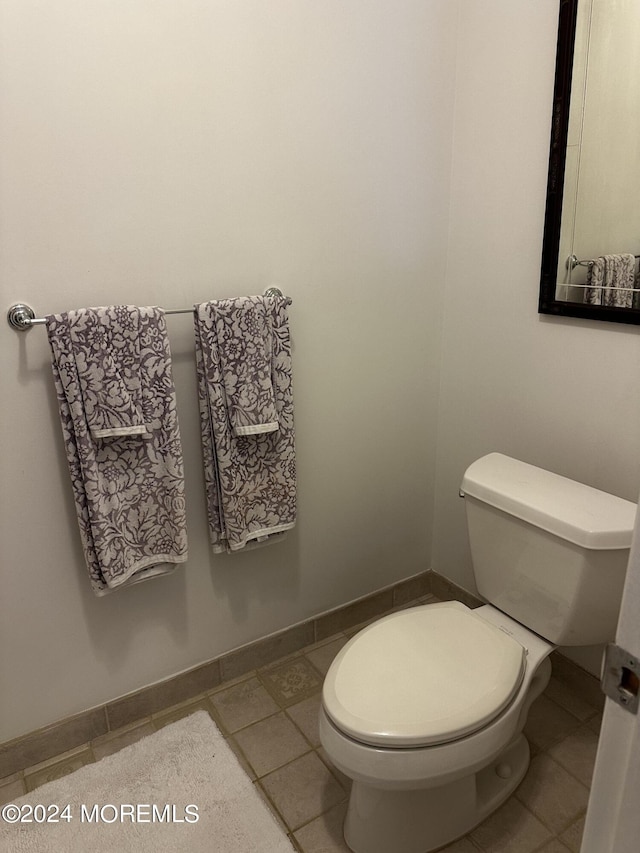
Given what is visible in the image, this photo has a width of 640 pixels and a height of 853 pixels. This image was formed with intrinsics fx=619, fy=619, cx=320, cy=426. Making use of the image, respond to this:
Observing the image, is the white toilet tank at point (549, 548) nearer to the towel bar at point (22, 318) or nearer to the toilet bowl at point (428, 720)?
the toilet bowl at point (428, 720)

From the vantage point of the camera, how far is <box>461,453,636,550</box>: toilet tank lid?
133 cm

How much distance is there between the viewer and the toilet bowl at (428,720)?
1.22 metres

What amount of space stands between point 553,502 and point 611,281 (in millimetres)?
564

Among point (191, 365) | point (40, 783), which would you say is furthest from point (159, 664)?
point (191, 365)

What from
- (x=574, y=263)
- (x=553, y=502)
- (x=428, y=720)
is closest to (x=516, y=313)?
(x=574, y=263)

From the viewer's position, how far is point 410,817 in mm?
1354

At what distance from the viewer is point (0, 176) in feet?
4.15

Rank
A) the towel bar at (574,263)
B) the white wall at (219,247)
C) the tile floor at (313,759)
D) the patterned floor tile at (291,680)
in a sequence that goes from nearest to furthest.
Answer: the white wall at (219,247), the tile floor at (313,759), the towel bar at (574,263), the patterned floor tile at (291,680)

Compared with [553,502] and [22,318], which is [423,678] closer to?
[553,502]

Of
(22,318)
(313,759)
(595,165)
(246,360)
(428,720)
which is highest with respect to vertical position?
(595,165)

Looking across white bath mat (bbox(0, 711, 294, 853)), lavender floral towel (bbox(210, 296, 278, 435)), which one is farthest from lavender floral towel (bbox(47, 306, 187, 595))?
white bath mat (bbox(0, 711, 294, 853))

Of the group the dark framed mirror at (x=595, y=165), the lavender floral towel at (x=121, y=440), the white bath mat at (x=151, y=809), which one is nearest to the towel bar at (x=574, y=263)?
the dark framed mirror at (x=595, y=165)

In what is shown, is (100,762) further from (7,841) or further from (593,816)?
(593,816)

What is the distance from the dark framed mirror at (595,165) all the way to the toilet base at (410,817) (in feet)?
3.88
